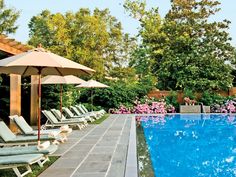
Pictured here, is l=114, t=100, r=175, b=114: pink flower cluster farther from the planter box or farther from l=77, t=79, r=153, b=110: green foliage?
the planter box

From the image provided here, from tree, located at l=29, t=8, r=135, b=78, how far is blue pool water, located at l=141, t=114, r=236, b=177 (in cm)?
1810

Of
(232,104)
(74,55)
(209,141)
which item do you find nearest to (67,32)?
(74,55)

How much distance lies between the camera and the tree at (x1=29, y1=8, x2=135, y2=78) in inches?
1273

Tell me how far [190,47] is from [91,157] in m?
20.3

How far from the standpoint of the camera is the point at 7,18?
3878cm

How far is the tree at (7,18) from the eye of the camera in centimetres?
3816

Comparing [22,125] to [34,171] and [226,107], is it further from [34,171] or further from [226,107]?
Result: [226,107]

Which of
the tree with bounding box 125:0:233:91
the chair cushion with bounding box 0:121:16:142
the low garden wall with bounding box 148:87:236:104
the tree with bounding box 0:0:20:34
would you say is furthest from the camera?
the tree with bounding box 0:0:20:34

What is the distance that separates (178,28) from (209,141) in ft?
55.0

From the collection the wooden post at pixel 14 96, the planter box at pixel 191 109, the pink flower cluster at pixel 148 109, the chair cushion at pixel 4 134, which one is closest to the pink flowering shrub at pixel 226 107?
the planter box at pixel 191 109

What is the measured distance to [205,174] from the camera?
22.8ft

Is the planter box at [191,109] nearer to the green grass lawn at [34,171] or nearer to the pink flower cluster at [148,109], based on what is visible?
the pink flower cluster at [148,109]

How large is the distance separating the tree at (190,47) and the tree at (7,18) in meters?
16.3

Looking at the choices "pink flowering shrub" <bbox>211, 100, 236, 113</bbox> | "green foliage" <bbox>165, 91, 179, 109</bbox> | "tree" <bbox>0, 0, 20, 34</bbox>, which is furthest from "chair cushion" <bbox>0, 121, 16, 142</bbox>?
"tree" <bbox>0, 0, 20, 34</bbox>
